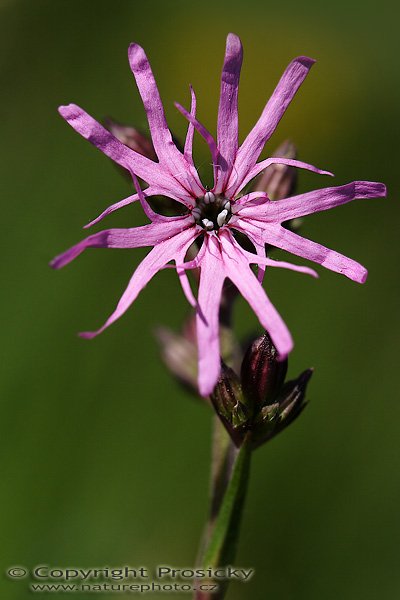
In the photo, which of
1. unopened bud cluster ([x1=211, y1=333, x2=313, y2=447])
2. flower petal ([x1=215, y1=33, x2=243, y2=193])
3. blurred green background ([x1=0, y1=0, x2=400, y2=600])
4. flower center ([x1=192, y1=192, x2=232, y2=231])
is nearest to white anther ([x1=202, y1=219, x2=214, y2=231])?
flower center ([x1=192, y1=192, x2=232, y2=231])

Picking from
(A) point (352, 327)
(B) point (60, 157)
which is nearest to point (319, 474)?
(A) point (352, 327)

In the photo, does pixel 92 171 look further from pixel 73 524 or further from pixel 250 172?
pixel 250 172

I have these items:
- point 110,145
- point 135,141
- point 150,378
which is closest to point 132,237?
point 110,145

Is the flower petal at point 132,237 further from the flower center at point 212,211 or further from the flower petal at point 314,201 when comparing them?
the flower petal at point 314,201

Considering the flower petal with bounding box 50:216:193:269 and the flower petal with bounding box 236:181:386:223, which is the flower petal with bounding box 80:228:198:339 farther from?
the flower petal with bounding box 236:181:386:223

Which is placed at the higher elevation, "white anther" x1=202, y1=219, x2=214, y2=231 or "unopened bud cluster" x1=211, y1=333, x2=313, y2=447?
"white anther" x1=202, y1=219, x2=214, y2=231

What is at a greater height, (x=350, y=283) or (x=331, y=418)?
(x=350, y=283)

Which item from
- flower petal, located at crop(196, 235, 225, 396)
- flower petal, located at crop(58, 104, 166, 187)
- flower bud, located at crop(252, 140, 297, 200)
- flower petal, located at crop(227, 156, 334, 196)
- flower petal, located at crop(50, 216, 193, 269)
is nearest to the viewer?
flower petal, located at crop(196, 235, 225, 396)
